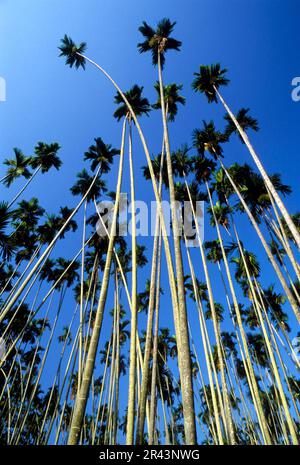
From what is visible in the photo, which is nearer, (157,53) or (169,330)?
(157,53)

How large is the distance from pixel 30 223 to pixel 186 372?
22.2 meters

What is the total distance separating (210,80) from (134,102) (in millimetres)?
6459

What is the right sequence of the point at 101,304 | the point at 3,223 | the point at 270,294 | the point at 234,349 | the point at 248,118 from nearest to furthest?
the point at 101,304 → the point at 3,223 → the point at 248,118 → the point at 270,294 → the point at 234,349

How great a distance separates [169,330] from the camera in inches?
1368

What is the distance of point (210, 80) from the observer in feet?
56.1

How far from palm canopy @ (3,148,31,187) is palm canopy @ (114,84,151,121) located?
38.6ft

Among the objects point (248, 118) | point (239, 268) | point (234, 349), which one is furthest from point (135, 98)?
point (234, 349)

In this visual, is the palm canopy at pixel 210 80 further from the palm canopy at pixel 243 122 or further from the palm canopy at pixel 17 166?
the palm canopy at pixel 17 166

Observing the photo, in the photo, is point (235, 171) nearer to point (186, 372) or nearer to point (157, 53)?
point (157, 53)

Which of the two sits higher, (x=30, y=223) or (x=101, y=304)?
(x=30, y=223)

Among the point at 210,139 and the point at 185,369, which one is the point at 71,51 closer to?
the point at 210,139

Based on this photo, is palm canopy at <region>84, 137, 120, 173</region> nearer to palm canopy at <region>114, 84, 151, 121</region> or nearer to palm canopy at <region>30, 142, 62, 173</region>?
palm canopy at <region>114, 84, 151, 121</region>

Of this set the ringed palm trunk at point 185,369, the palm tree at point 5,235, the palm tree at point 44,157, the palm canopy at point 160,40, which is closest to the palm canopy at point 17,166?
the palm tree at point 44,157

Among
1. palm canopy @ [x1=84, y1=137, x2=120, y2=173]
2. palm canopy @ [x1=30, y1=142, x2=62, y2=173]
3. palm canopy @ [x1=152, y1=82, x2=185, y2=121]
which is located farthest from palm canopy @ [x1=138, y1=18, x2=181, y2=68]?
palm canopy @ [x1=30, y1=142, x2=62, y2=173]
